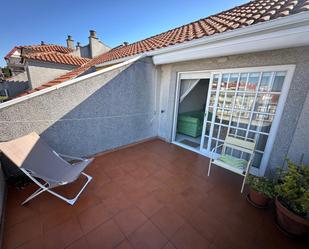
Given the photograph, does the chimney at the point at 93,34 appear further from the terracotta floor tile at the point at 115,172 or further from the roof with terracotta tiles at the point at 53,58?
the terracotta floor tile at the point at 115,172

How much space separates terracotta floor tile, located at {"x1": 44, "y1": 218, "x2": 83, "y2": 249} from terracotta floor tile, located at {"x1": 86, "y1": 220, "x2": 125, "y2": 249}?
7.9 inches

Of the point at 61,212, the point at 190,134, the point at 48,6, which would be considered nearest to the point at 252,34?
the point at 190,134

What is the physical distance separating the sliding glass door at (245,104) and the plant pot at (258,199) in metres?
1.17

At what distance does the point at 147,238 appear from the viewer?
1.90m

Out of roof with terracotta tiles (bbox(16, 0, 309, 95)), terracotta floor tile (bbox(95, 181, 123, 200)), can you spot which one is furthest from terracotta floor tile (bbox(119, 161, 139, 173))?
roof with terracotta tiles (bbox(16, 0, 309, 95))

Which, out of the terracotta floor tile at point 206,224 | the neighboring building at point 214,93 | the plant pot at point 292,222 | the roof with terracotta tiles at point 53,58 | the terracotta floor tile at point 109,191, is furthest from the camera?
the roof with terracotta tiles at point 53,58

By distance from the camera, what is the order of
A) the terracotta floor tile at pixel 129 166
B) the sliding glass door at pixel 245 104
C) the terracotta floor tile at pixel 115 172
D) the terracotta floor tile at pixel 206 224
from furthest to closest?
the terracotta floor tile at pixel 129 166, the terracotta floor tile at pixel 115 172, the sliding glass door at pixel 245 104, the terracotta floor tile at pixel 206 224

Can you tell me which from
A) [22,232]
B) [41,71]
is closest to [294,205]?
[22,232]

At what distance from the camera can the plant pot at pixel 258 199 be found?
2.40 metres

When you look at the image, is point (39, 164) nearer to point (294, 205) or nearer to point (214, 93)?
point (294, 205)

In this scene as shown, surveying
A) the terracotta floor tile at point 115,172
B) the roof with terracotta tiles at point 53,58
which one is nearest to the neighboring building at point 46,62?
the roof with terracotta tiles at point 53,58

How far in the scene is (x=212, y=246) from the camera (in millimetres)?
1825

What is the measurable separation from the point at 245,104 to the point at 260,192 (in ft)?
6.71

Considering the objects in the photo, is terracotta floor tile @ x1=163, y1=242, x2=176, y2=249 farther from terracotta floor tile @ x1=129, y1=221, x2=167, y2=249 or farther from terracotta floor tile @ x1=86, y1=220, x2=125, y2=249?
terracotta floor tile @ x1=86, y1=220, x2=125, y2=249
